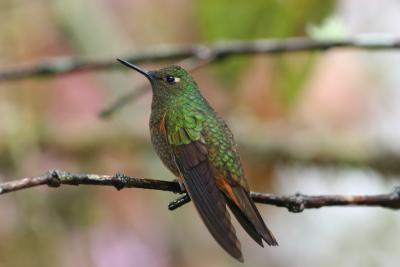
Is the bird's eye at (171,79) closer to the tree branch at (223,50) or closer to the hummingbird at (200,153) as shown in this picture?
the hummingbird at (200,153)

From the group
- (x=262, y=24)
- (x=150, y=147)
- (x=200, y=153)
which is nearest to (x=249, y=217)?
(x=200, y=153)

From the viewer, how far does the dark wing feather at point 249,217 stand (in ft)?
5.64

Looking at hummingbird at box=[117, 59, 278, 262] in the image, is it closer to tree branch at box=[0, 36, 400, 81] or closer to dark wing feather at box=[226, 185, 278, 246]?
dark wing feather at box=[226, 185, 278, 246]

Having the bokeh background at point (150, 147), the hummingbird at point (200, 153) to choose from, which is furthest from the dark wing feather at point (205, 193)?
the bokeh background at point (150, 147)

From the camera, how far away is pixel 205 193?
1800 millimetres

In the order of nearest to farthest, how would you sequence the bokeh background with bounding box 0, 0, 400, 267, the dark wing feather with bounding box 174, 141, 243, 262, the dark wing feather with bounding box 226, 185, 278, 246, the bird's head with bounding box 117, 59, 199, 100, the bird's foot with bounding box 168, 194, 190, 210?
the dark wing feather with bounding box 174, 141, 243, 262, the dark wing feather with bounding box 226, 185, 278, 246, the bird's foot with bounding box 168, 194, 190, 210, the bird's head with bounding box 117, 59, 199, 100, the bokeh background with bounding box 0, 0, 400, 267

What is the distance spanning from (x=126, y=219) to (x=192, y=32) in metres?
1.38

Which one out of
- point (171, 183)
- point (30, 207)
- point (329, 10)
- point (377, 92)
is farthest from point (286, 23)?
point (377, 92)

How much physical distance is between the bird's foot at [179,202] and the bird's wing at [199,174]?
0.04 meters

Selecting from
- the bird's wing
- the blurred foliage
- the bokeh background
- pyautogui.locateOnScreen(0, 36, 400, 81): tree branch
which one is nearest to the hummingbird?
the bird's wing

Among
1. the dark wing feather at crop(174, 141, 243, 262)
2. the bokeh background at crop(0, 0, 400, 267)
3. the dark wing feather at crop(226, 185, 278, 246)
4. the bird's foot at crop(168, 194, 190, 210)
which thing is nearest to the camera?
the dark wing feather at crop(174, 141, 243, 262)

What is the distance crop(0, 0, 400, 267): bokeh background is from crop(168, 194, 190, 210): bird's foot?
214 centimetres

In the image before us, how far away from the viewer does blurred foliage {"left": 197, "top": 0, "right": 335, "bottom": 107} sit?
3033 millimetres

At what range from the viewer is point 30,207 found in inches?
165
